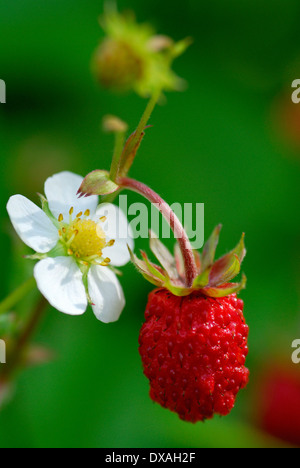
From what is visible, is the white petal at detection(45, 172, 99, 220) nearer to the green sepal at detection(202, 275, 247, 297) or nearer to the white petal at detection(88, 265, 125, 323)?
the white petal at detection(88, 265, 125, 323)

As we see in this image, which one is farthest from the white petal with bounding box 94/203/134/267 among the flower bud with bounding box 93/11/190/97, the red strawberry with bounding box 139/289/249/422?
the flower bud with bounding box 93/11/190/97

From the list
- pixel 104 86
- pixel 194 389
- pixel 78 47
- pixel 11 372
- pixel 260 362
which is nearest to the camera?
pixel 194 389

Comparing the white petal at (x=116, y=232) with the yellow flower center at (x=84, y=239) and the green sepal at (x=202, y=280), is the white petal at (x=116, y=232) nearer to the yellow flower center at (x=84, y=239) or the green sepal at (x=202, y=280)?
the yellow flower center at (x=84, y=239)

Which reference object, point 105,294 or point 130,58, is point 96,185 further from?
point 130,58

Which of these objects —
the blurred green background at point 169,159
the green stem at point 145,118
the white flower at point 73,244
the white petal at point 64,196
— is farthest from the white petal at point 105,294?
the blurred green background at point 169,159

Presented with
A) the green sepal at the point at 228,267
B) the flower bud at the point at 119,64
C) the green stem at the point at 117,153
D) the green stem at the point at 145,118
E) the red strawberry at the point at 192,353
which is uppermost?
the flower bud at the point at 119,64

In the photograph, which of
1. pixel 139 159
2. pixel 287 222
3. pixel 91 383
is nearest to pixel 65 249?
pixel 91 383

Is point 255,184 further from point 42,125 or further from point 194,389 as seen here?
point 194,389
